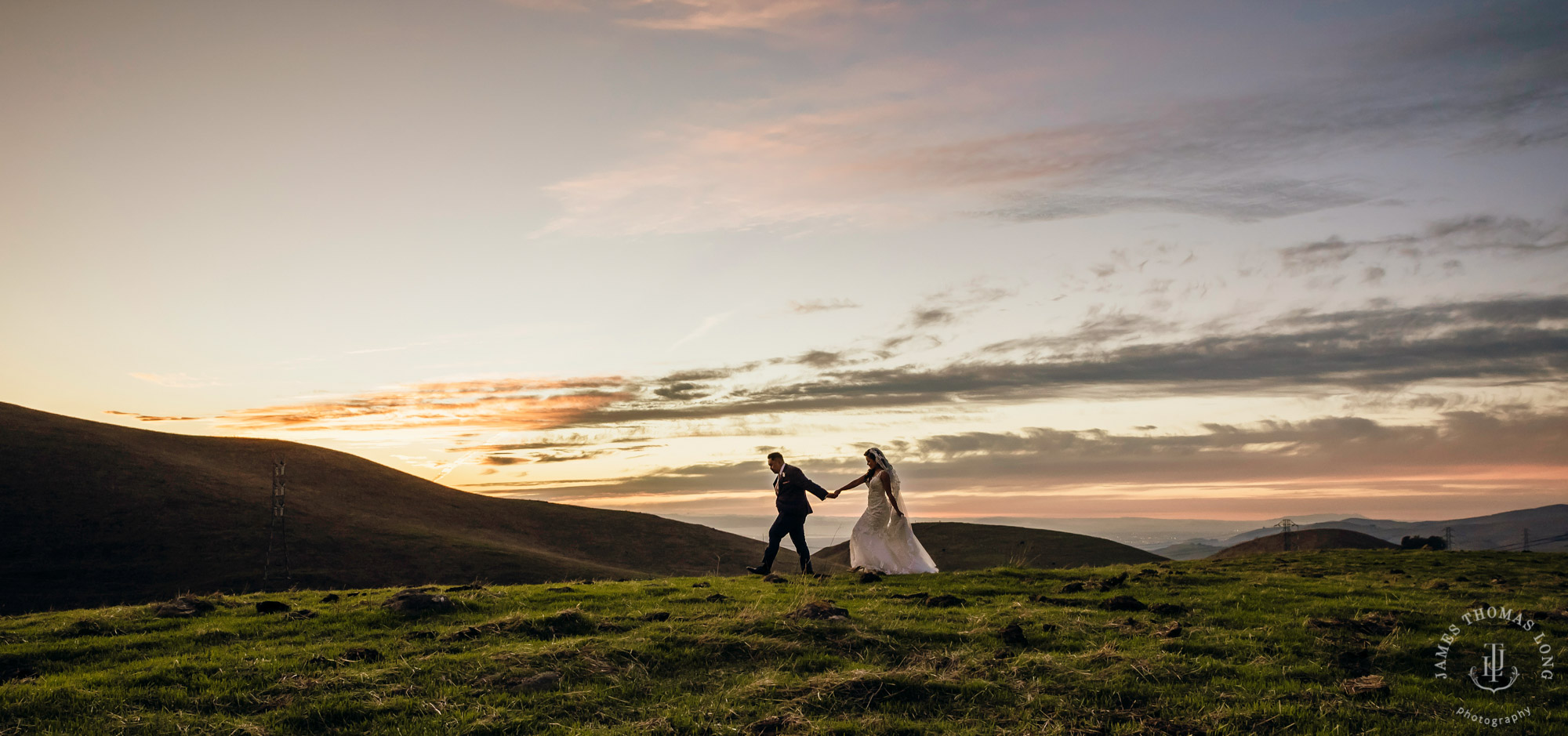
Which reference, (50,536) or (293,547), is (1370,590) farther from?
(50,536)

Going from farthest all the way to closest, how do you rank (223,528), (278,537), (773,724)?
1. (278,537)
2. (223,528)
3. (773,724)

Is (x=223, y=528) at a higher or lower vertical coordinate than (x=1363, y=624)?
lower

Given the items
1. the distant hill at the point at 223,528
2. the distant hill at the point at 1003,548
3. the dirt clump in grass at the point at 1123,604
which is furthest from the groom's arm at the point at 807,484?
the distant hill at the point at 1003,548

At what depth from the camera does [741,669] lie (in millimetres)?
10492

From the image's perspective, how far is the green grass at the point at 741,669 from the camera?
8664 mm

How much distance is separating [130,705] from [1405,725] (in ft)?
44.8

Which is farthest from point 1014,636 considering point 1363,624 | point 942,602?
point 1363,624

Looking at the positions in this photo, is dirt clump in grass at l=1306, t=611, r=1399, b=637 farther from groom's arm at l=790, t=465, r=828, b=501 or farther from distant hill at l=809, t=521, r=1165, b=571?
distant hill at l=809, t=521, r=1165, b=571

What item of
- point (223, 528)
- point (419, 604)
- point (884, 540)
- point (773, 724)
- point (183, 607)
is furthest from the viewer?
point (223, 528)

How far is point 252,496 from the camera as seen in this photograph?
84.0 m

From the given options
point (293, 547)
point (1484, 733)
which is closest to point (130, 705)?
point (1484, 733)

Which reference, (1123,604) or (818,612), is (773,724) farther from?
(1123,604)

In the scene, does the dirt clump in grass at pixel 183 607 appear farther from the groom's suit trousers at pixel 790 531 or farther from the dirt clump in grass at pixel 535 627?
the groom's suit trousers at pixel 790 531

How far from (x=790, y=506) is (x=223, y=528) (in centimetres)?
7640
